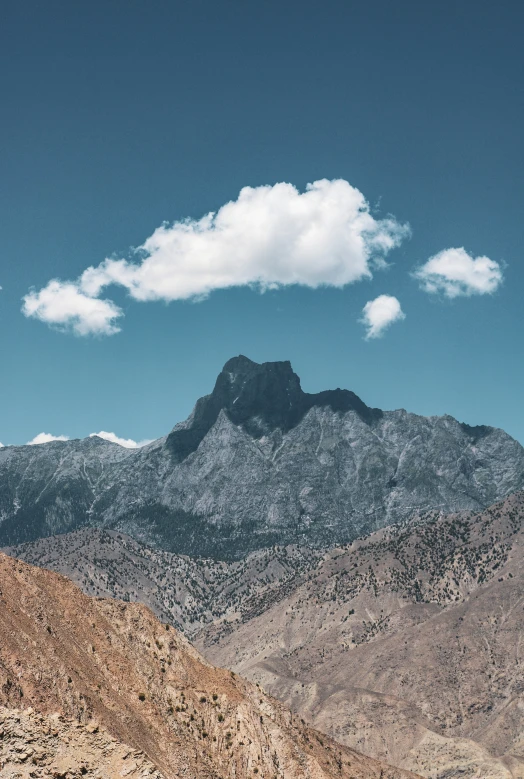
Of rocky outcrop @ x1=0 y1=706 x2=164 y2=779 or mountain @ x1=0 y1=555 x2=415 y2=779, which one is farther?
mountain @ x1=0 y1=555 x2=415 y2=779

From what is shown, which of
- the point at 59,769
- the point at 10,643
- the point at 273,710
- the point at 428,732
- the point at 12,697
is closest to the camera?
the point at 59,769

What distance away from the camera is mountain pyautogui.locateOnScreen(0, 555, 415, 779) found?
53375 mm

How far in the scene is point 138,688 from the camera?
224 ft

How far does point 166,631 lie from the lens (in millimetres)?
81125

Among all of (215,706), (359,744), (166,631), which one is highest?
(166,631)

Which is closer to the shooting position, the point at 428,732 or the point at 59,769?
the point at 59,769

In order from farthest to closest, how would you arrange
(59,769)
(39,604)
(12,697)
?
(39,604) < (12,697) < (59,769)

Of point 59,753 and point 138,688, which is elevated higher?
point 59,753

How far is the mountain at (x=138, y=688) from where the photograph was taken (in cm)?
5338

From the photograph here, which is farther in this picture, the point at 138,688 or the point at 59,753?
the point at 138,688

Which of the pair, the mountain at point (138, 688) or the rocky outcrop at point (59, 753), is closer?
the rocky outcrop at point (59, 753)

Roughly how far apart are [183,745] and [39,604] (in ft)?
55.0

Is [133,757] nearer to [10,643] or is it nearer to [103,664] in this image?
[10,643]

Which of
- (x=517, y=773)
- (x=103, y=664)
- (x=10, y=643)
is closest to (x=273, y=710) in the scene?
(x=103, y=664)
